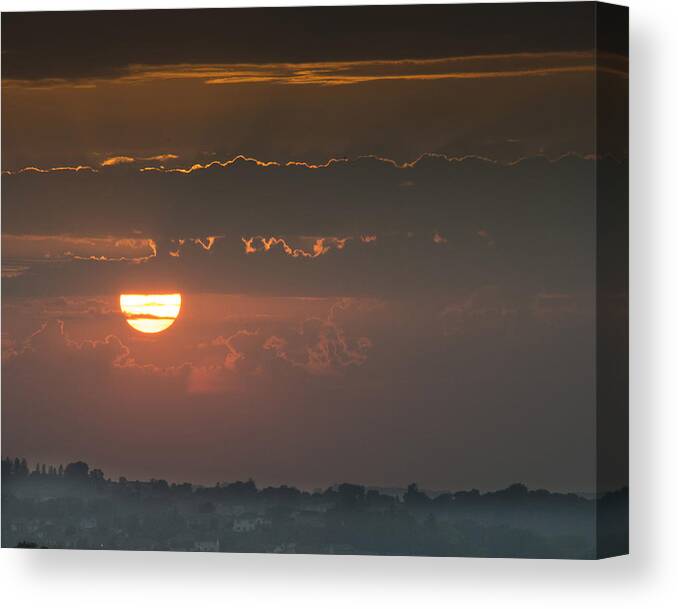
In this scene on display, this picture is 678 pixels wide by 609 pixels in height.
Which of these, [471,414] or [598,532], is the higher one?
[471,414]

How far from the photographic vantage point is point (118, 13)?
21.2 feet

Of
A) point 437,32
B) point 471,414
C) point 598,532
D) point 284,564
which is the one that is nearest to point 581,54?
point 437,32

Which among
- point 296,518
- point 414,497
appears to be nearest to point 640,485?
point 414,497

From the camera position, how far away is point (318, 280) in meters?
6.36

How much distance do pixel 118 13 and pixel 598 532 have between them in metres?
2.74

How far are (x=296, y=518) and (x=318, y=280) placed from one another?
926 millimetres

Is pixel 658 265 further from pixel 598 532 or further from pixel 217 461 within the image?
pixel 217 461

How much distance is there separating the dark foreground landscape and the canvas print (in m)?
0.01

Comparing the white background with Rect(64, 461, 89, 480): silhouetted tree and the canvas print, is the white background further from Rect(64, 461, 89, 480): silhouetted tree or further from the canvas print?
Rect(64, 461, 89, 480): silhouetted tree

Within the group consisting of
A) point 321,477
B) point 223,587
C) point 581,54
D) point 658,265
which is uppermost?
point 581,54

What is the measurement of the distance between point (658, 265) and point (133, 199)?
6.83 feet

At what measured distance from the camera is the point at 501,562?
6.53m

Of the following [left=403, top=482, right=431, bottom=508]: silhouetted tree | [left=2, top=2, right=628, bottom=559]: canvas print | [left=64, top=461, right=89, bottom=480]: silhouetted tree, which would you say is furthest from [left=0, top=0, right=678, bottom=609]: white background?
[left=64, top=461, right=89, bottom=480]: silhouetted tree

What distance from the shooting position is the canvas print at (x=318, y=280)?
6246 mm
